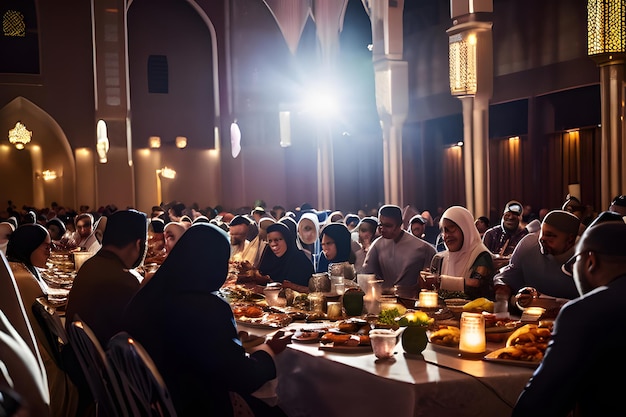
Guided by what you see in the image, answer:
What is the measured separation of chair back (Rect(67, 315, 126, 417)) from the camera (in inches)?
111

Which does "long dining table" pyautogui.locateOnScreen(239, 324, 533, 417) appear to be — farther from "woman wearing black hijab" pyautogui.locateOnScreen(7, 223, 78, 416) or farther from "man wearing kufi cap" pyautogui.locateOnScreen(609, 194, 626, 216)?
"man wearing kufi cap" pyautogui.locateOnScreen(609, 194, 626, 216)

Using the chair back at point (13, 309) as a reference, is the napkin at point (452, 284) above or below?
below

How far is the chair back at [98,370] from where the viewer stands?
9.27 ft

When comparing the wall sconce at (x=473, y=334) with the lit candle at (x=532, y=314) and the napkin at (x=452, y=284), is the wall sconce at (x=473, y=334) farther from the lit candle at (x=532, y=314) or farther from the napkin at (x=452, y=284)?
the napkin at (x=452, y=284)

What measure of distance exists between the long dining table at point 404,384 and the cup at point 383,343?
1.2 inches

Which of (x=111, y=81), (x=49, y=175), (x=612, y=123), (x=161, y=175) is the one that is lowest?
(x=161, y=175)

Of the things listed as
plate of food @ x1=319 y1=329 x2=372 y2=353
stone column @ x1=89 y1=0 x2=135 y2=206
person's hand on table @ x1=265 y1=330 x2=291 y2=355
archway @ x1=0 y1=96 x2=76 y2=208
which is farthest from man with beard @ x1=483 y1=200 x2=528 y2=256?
archway @ x1=0 y1=96 x2=76 y2=208

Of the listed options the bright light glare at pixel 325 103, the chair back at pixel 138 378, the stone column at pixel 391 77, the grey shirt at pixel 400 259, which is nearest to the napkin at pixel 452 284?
the grey shirt at pixel 400 259

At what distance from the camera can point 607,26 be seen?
340 inches

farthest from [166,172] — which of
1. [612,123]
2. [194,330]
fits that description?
[194,330]

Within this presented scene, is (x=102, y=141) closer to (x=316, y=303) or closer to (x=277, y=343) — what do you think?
(x=316, y=303)

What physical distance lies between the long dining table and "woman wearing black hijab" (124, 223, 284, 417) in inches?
13.9

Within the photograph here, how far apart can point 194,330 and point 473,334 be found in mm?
1054

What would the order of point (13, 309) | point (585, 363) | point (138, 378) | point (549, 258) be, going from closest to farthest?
point (13, 309) → point (585, 363) → point (138, 378) → point (549, 258)
